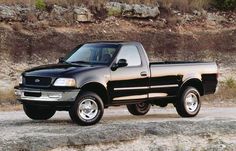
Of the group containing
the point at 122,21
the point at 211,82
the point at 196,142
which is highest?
the point at 122,21

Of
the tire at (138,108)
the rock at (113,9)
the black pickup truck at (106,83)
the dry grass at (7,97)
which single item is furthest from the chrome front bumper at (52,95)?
the rock at (113,9)

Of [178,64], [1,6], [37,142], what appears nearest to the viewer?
[37,142]

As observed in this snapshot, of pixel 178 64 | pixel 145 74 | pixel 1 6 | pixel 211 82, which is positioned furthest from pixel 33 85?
pixel 1 6

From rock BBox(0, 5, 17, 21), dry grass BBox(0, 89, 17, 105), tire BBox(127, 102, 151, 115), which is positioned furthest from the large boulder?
tire BBox(127, 102, 151, 115)

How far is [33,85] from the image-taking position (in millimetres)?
12414

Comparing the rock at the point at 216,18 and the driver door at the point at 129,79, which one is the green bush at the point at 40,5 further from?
the driver door at the point at 129,79

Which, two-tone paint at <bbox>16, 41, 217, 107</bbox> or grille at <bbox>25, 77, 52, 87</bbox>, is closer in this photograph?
grille at <bbox>25, 77, 52, 87</bbox>

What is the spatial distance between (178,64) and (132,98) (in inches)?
72.7

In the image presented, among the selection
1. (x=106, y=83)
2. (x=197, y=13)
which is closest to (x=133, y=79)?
(x=106, y=83)

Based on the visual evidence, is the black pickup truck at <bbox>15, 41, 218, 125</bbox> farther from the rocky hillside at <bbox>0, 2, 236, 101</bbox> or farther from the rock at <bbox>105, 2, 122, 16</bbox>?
the rock at <bbox>105, 2, 122, 16</bbox>

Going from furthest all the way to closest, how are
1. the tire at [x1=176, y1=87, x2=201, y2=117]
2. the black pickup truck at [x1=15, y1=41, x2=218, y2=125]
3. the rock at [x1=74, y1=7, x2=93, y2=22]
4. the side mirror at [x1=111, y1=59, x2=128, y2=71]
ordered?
the rock at [x1=74, y1=7, x2=93, y2=22], the tire at [x1=176, y1=87, x2=201, y2=117], the side mirror at [x1=111, y1=59, x2=128, y2=71], the black pickup truck at [x1=15, y1=41, x2=218, y2=125]

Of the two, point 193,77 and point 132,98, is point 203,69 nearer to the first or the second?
point 193,77

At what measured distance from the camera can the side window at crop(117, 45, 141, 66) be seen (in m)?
13.5

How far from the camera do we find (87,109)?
12.4 metres
